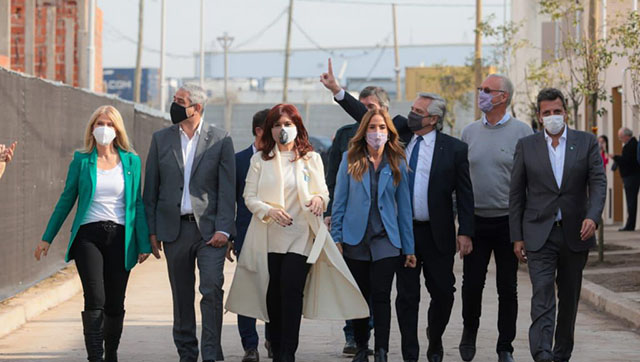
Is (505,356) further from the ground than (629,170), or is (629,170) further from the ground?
(629,170)

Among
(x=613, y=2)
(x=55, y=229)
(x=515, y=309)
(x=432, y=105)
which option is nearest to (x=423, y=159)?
Answer: (x=432, y=105)

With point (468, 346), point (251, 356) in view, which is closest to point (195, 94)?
point (251, 356)

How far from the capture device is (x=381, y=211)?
9.09 m

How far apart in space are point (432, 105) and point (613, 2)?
19998 mm

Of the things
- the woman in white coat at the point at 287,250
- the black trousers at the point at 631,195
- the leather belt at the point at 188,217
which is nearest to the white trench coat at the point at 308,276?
the woman in white coat at the point at 287,250

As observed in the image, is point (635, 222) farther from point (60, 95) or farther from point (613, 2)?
point (60, 95)

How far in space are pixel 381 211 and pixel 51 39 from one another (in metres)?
19.3

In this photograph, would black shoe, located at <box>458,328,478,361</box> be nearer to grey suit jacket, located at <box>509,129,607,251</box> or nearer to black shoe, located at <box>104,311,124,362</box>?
grey suit jacket, located at <box>509,129,607,251</box>

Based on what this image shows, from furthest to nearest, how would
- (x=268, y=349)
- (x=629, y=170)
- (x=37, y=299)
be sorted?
(x=629, y=170), (x=37, y=299), (x=268, y=349)

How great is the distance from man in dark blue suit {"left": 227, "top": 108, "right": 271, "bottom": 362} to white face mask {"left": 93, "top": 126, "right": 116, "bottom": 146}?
3.78 feet

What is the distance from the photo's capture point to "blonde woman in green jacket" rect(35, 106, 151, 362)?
28.8 ft

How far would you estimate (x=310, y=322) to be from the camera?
12.1 m

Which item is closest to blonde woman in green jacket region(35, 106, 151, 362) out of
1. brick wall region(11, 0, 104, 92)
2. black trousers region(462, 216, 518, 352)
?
black trousers region(462, 216, 518, 352)

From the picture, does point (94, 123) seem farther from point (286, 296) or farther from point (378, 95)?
point (378, 95)
